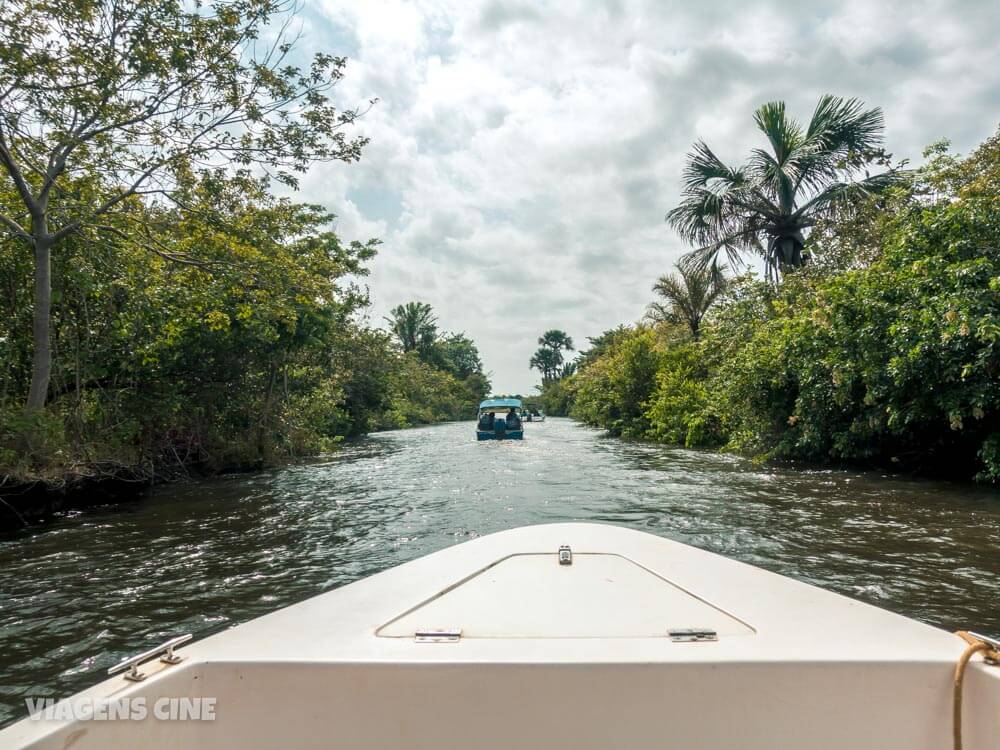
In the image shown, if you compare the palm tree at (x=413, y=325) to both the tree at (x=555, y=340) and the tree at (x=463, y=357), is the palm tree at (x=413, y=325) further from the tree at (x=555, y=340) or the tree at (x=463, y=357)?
the tree at (x=555, y=340)

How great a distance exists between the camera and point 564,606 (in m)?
2.23

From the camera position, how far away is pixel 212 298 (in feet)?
31.0

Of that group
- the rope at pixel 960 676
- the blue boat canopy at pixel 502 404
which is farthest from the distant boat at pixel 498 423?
the rope at pixel 960 676

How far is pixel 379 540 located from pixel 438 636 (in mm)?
4738

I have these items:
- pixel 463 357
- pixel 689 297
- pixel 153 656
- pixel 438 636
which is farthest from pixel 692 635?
pixel 463 357

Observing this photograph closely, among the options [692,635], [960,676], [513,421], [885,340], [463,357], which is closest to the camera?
[960,676]

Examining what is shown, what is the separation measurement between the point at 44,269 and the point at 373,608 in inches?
314

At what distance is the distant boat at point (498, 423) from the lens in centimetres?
2275

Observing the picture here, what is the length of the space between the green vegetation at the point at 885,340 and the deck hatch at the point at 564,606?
22.0 feet

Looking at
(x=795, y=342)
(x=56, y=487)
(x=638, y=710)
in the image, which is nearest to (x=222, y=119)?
(x=56, y=487)

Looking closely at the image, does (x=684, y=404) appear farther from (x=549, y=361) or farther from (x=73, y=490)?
(x=549, y=361)

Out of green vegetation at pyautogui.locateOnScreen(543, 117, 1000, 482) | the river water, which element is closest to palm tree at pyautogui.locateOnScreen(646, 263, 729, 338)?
green vegetation at pyautogui.locateOnScreen(543, 117, 1000, 482)

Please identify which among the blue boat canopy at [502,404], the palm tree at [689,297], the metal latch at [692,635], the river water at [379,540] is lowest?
the river water at [379,540]

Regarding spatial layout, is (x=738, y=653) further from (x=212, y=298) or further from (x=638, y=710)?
(x=212, y=298)
